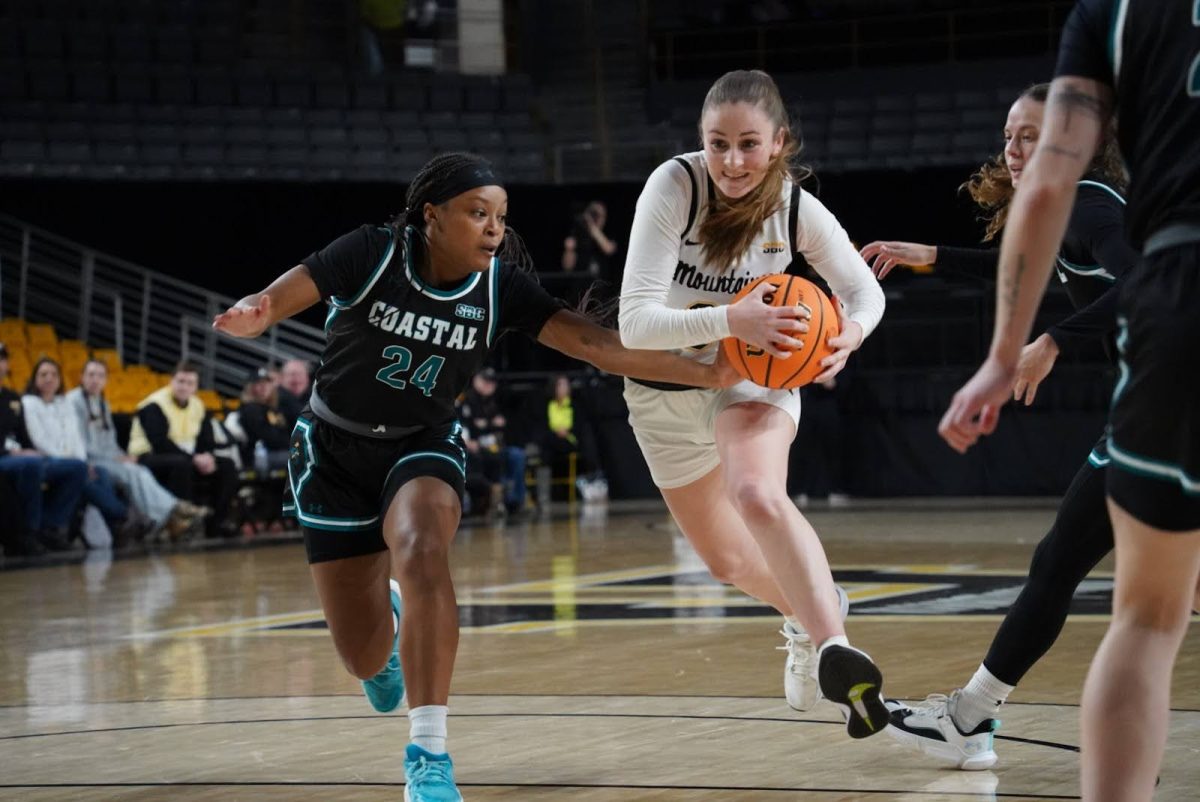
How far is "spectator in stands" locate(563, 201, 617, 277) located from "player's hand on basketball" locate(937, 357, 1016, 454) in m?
15.8

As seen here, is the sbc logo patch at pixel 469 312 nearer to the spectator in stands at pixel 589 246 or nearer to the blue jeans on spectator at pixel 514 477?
the blue jeans on spectator at pixel 514 477

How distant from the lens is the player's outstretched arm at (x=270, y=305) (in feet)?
13.3

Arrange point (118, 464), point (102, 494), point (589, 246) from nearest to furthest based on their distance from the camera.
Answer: point (102, 494) < point (118, 464) < point (589, 246)

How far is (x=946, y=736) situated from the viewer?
4.21 m

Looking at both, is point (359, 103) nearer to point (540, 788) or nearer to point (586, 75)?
point (586, 75)

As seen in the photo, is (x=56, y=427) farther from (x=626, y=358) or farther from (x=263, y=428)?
(x=626, y=358)

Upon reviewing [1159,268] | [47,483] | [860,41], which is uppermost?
[860,41]

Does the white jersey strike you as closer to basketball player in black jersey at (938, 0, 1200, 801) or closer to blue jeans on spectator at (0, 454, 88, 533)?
basketball player in black jersey at (938, 0, 1200, 801)

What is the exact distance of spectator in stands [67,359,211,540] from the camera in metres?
12.9

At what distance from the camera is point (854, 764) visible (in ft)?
14.0

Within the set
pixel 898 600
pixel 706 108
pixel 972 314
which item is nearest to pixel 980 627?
pixel 898 600

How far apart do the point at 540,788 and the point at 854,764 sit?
86cm

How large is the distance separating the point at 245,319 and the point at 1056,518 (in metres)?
2.12

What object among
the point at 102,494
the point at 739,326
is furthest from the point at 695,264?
the point at 102,494
